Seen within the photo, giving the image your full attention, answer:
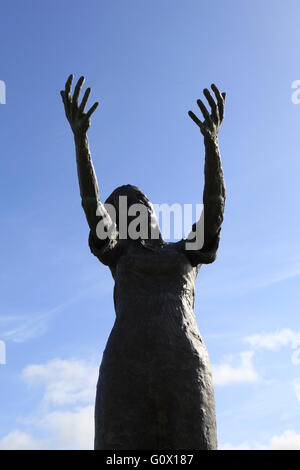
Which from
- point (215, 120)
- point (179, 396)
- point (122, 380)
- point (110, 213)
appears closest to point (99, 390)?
point (122, 380)

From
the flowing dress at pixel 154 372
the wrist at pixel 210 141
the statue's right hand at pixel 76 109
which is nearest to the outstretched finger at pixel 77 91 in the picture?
the statue's right hand at pixel 76 109

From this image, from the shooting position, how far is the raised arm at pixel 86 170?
6301mm

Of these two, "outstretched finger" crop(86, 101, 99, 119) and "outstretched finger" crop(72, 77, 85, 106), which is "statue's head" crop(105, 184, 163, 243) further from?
"outstretched finger" crop(72, 77, 85, 106)

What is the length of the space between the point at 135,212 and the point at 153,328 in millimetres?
1466

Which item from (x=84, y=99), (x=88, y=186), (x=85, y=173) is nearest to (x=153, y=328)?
(x=88, y=186)

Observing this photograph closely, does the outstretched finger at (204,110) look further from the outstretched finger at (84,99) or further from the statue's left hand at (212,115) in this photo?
the outstretched finger at (84,99)

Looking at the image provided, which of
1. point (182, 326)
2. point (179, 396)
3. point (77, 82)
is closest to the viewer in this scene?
point (179, 396)

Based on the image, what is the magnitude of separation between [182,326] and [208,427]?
87 cm

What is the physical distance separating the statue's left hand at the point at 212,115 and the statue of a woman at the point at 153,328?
0.01 metres

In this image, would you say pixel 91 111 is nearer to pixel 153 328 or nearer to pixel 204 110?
pixel 204 110

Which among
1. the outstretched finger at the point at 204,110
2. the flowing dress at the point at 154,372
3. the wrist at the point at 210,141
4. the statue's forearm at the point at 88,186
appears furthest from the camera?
the outstretched finger at the point at 204,110
